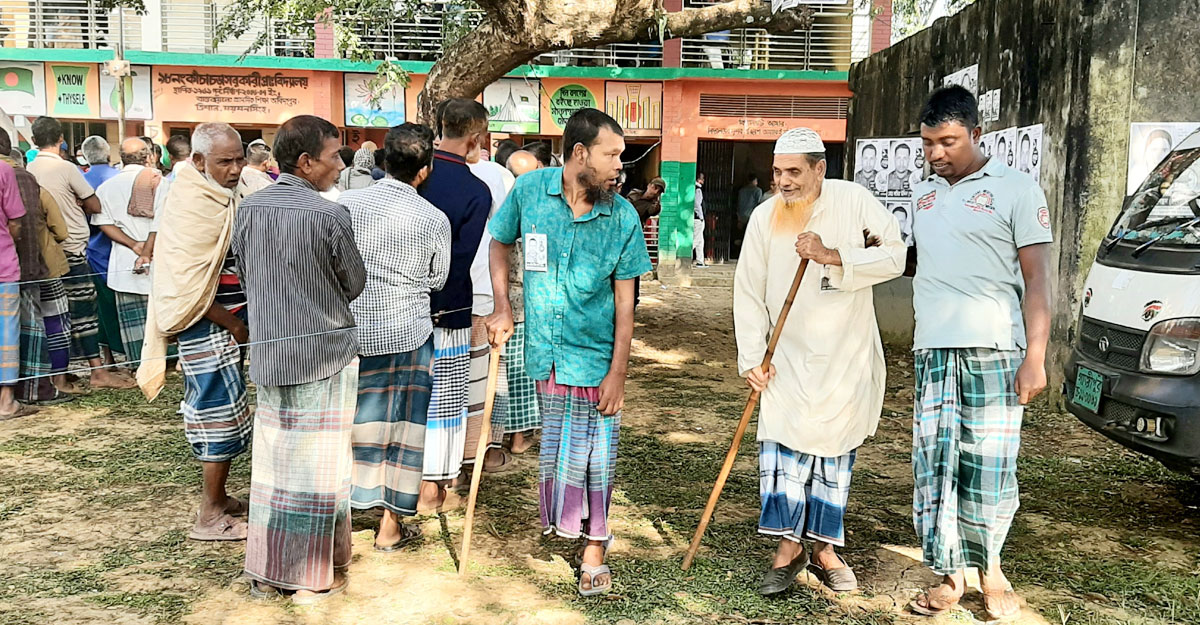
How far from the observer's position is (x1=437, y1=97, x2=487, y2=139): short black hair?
496 cm

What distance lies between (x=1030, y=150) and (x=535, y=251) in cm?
533

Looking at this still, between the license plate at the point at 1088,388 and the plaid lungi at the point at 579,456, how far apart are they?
2415mm

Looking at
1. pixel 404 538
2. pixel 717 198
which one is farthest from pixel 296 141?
pixel 717 198

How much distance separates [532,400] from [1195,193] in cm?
362

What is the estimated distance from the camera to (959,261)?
3.77 m

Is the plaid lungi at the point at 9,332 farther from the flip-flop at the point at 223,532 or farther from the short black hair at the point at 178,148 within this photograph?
the flip-flop at the point at 223,532

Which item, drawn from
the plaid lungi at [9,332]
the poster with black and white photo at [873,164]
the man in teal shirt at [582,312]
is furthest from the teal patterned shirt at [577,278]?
the poster with black and white photo at [873,164]

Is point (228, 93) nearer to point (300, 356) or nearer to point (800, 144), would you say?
point (300, 356)

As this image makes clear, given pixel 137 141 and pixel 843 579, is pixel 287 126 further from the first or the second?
pixel 137 141

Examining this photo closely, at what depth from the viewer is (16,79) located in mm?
17625

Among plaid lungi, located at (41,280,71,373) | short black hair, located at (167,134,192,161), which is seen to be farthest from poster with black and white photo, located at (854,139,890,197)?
plaid lungi, located at (41,280,71,373)

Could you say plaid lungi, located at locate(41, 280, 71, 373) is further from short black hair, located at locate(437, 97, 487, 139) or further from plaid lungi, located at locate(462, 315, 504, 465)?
short black hair, located at locate(437, 97, 487, 139)

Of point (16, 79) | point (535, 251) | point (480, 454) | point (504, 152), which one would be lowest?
point (480, 454)

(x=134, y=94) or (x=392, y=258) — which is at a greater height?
(x=134, y=94)
